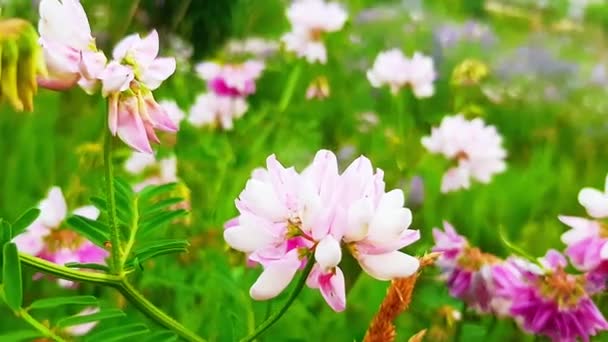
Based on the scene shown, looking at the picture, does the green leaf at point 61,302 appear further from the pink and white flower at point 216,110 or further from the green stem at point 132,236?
the pink and white flower at point 216,110

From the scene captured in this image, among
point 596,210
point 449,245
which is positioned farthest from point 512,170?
point 596,210

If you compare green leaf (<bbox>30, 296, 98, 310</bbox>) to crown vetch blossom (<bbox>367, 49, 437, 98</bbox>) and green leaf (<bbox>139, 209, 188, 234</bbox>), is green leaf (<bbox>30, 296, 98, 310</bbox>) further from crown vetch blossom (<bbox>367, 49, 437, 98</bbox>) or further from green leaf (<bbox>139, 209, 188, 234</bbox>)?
crown vetch blossom (<bbox>367, 49, 437, 98</bbox>)

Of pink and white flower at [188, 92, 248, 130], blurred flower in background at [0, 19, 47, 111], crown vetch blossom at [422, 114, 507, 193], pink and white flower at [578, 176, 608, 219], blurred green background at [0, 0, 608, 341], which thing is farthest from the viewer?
pink and white flower at [188, 92, 248, 130]

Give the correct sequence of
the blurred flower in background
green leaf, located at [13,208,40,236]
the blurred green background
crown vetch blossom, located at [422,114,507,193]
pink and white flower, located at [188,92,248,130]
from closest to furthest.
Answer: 1. the blurred flower in background
2. green leaf, located at [13,208,40,236]
3. the blurred green background
4. crown vetch blossom, located at [422,114,507,193]
5. pink and white flower, located at [188,92,248,130]

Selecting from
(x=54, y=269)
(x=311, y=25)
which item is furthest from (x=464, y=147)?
(x=54, y=269)

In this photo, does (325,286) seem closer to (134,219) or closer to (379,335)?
(379,335)

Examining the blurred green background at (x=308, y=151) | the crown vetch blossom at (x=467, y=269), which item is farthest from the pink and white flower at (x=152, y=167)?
the crown vetch blossom at (x=467, y=269)

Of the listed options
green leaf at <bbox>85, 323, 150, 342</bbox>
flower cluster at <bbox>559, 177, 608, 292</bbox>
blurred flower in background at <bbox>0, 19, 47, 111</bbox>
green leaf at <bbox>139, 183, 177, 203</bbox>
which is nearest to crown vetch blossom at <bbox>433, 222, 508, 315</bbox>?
flower cluster at <bbox>559, 177, 608, 292</bbox>
